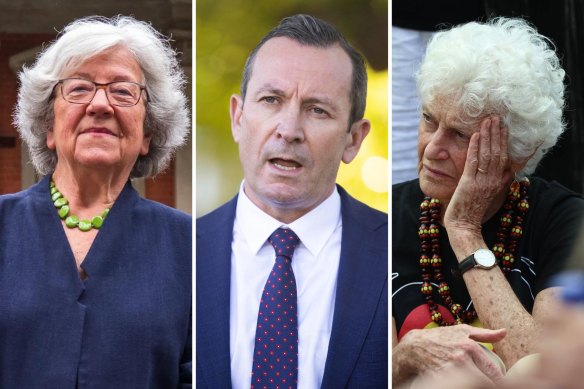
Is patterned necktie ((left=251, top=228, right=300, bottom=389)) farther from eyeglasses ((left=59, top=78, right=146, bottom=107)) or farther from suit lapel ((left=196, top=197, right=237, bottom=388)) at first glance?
eyeglasses ((left=59, top=78, right=146, bottom=107))

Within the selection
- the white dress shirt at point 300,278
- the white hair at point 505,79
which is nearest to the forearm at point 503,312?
the white hair at point 505,79

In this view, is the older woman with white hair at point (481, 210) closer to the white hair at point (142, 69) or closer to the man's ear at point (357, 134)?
the man's ear at point (357, 134)

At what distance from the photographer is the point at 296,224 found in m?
4.11

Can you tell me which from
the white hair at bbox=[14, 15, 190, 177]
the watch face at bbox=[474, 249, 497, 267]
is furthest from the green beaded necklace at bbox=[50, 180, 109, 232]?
the watch face at bbox=[474, 249, 497, 267]

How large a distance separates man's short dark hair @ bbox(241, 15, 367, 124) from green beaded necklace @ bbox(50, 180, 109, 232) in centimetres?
92

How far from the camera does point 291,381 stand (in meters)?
3.96

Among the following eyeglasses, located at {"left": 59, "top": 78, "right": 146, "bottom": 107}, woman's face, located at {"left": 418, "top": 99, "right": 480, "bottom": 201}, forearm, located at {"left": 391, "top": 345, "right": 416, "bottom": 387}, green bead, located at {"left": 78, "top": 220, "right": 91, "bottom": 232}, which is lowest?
forearm, located at {"left": 391, "top": 345, "right": 416, "bottom": 387}

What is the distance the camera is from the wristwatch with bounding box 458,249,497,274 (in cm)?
388

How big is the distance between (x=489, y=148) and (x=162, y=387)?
1892mm

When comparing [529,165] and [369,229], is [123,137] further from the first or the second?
[529,165]

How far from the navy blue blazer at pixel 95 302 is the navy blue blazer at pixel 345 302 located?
9cm

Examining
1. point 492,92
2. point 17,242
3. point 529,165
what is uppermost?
point 492,92

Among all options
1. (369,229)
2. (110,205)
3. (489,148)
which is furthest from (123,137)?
(489,148)

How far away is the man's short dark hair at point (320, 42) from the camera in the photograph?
412 centimetres
